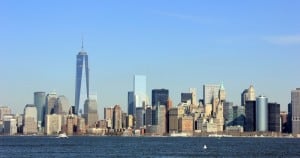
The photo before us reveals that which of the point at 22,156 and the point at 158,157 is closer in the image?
the point at 158,157

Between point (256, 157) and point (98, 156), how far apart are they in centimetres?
2903

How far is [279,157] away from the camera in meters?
124

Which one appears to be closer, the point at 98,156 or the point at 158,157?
the point at 158,157

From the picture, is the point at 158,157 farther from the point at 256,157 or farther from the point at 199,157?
the point at 256,157

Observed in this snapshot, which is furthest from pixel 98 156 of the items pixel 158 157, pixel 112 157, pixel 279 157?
pixel 279 157

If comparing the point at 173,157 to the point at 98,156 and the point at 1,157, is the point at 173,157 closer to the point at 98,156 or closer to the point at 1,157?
the point at 98,156

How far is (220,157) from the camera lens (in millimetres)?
127688

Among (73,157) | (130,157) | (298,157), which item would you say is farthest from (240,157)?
(73,157)

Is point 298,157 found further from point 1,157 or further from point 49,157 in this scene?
point 1,157

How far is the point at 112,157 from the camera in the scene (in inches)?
4892

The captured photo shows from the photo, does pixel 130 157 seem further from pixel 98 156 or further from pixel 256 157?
pixel 256 157

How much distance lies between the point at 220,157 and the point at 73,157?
27.2 m

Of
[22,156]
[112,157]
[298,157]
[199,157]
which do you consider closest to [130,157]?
[112,157]

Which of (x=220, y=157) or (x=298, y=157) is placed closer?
(x=298, y=157)
